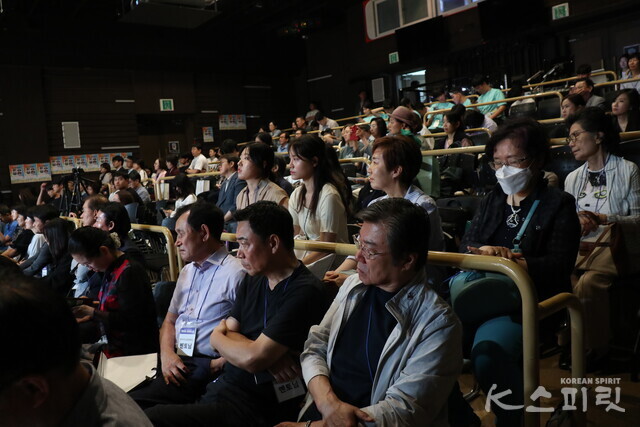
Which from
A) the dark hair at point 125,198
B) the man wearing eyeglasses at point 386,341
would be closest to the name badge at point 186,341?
the man wearing eyeglasses at point 386,341

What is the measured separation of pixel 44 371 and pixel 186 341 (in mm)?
1354

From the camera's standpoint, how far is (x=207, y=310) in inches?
86.0

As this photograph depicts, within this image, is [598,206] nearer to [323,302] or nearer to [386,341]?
[323,302]

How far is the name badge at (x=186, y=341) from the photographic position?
7.01 ft

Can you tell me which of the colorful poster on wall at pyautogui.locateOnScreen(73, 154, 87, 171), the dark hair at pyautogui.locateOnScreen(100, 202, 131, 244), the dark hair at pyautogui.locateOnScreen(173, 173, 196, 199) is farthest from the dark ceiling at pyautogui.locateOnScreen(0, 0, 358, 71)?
the dark hair at pyautogui.locateOnScreen(100, 202, 131, 244)

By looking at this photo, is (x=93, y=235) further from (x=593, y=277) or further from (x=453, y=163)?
(x=453, y=163)

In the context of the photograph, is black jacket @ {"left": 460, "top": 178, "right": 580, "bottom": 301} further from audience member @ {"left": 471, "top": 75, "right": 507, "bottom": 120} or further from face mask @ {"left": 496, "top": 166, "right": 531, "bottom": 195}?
audience member @ {"left": 471, "top": 75, "right": 507, "bottom": 120}

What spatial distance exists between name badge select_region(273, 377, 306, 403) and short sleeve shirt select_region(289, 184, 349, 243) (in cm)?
112

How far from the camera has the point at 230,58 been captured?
13.8 meters

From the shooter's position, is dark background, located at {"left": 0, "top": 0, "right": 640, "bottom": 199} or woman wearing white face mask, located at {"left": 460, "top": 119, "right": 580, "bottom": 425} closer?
woman wearing white face mask, located at {"left": 460, "top": 119, "right": 580, "bottom": 425}

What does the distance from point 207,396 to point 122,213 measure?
183cm

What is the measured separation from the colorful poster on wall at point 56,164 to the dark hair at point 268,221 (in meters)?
11.4

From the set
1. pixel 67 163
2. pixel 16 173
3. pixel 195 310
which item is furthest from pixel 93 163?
pixel 195 310

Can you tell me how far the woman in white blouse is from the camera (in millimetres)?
2820
